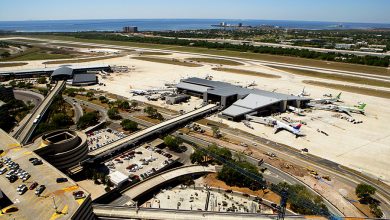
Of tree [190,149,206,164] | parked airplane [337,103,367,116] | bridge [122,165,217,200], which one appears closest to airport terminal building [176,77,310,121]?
parked airplane [337,103,367,116]

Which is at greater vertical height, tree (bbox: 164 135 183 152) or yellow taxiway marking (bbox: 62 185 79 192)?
yellow taxiway marking (bbox: 62 185 79 192)

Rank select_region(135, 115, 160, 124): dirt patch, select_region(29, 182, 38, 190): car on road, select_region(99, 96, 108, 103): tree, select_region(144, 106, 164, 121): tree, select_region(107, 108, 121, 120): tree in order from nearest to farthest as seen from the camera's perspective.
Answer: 1. select_region(29, 182, 38, 190): car on road
2. select_region(135, 115, 160, 124): dirt patch
3. select_region(107, 108, 121, 120): tree
4. select_region(144, 106, 164, 121): tree
5. select_region(99, 96, 108, 103): tree

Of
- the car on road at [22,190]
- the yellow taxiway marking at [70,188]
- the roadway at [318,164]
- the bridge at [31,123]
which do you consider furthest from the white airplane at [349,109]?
the car on road at [22,190]

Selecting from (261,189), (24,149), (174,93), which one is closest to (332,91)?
(174,93)

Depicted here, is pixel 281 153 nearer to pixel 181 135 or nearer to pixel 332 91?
pixel 181 135

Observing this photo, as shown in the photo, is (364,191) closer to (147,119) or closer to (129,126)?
(129,126)

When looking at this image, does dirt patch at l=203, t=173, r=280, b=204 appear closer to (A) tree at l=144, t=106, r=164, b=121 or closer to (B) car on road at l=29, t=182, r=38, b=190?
(B) car on road at l=29, t=182, r=38, b=190

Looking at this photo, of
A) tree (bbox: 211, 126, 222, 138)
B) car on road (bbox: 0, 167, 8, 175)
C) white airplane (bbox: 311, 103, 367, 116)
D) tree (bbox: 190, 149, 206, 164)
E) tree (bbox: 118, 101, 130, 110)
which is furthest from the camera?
tree (bbox: 118, 101, 130, 110)

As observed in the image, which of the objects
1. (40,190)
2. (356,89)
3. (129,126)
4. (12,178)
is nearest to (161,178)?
(40,190)
